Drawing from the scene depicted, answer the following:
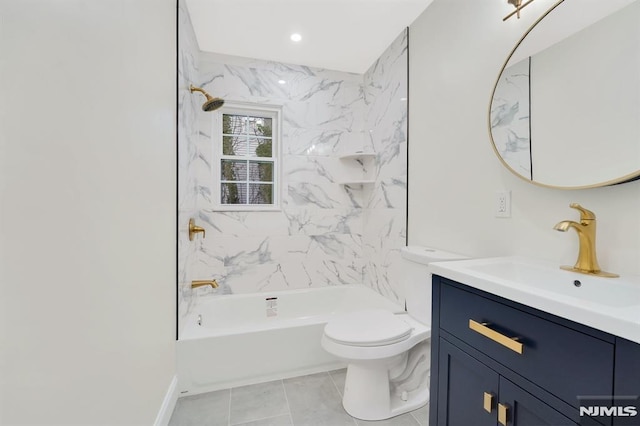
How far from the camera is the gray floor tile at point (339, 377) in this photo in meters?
1.92

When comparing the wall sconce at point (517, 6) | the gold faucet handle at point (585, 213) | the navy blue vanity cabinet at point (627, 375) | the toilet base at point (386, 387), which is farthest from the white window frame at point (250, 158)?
the navy blue vanity cabinet at point (627, 375)

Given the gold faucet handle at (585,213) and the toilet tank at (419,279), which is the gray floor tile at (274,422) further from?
the gold faucet handle at (585,213)

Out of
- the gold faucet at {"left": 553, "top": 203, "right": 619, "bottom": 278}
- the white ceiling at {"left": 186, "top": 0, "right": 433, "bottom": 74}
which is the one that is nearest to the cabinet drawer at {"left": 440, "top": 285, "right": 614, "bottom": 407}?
the gold faucet at {"left": 553, "top": 203, "right": 619, "bottom": 278}

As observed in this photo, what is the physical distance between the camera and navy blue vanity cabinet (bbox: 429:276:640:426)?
2.04ft

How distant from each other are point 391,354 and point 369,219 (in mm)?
1425

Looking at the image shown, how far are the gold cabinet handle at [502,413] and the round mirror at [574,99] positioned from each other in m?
0.81

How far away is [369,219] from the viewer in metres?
2.79

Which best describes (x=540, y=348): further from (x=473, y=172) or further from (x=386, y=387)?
(x=386, y=387)

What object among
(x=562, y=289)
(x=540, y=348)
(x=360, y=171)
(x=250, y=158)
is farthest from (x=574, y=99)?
(x=250, y=158)
